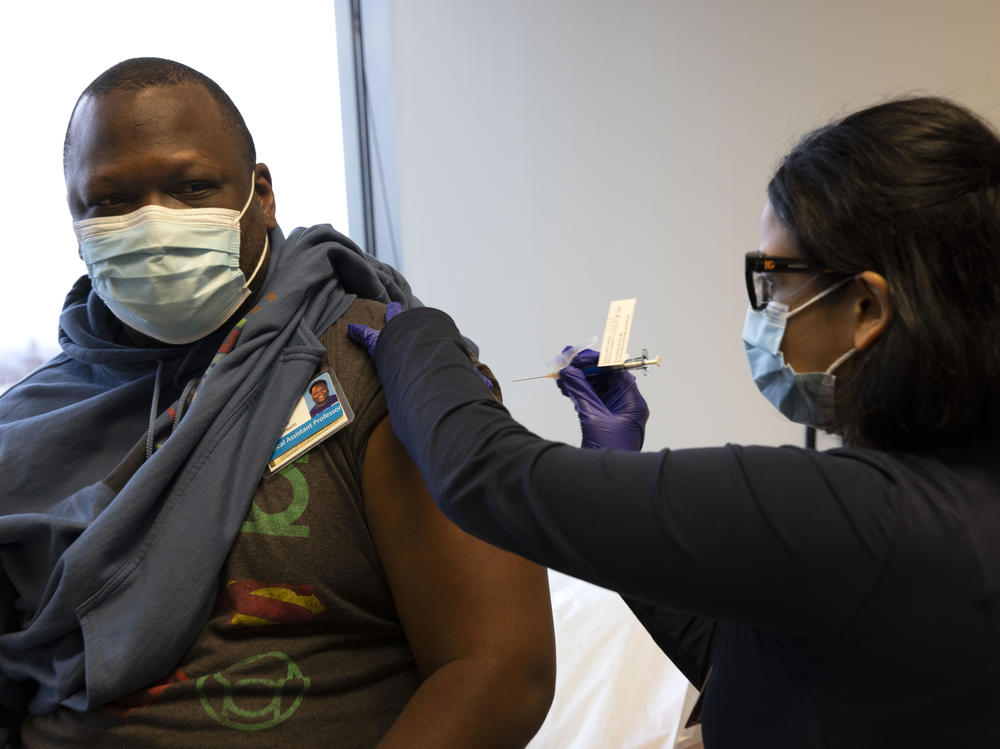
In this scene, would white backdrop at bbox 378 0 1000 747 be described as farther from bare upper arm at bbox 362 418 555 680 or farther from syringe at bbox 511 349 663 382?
bare upper arm at bbox 362 418 555 680

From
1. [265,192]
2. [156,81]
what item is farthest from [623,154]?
[156,81]

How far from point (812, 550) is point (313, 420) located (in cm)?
65

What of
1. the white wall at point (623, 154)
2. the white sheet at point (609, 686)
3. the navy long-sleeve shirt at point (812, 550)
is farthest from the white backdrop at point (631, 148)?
the navy long-sleeve shirt at point (812, 550)

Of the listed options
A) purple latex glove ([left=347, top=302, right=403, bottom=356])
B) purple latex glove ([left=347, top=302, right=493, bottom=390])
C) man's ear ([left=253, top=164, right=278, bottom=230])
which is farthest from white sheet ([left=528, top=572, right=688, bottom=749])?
man's ear ([left=253, top=164, right=278, bottom=230])

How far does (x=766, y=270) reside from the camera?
86 cm

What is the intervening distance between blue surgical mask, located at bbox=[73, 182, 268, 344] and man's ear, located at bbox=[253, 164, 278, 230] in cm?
9

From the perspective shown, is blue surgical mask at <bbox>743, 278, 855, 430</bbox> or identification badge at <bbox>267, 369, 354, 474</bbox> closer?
blue surgical mask at <bbox>743, 278, 855, 430</bbox>

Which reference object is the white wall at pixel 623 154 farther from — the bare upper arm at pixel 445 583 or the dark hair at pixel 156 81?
the bare upper arm at pixel 445 583

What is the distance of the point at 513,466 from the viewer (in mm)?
722

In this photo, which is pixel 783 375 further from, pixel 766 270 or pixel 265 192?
pixel 265 192

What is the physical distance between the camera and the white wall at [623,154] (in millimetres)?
2588

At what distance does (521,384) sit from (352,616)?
80.6 inches

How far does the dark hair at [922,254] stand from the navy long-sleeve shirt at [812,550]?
0.15 feet

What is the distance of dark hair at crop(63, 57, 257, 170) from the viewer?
1160 mm
